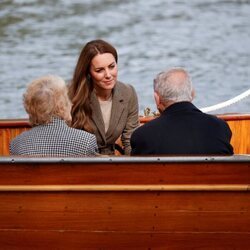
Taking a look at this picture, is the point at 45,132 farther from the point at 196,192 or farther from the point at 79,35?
the point at 79,35

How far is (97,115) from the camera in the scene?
178 inches

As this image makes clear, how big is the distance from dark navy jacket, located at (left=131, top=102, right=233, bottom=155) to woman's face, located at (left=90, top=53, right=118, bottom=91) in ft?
2.72

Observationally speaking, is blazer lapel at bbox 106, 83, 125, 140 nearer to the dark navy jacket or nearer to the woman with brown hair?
the woman with brown hair

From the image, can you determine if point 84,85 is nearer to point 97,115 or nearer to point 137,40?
point 97,115

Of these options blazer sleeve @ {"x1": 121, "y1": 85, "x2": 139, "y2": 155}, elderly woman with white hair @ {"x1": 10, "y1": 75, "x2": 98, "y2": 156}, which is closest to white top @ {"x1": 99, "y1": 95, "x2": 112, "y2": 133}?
blazer sleeve @ {"x1": 121, "y1": 85, "x2": 139, "y2": 155}

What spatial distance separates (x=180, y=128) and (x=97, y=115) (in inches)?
39.1

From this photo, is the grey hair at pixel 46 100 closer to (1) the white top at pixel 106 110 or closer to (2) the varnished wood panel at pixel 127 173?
(2) the varnished wood panel at pixel 127 173

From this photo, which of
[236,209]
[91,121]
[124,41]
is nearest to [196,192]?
[236,209]

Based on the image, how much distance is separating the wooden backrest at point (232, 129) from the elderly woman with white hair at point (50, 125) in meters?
1.41

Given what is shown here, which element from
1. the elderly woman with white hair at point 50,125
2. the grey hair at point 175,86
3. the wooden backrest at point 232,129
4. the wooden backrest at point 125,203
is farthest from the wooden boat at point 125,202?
the wooden backrest at point 232,129

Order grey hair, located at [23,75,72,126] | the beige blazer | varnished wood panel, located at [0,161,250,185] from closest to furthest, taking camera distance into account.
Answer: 1. varnished wood panel, located at [0,161,250,185]
2. grey hair, located at [23,75,72,126]
3. the beige blazer

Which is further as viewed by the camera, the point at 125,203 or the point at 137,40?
the point at 137,40

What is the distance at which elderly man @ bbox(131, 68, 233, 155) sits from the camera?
3613 millimetres

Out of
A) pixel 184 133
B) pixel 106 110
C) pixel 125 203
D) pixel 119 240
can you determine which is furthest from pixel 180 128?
pixel 106 110
